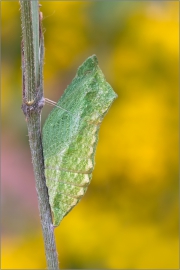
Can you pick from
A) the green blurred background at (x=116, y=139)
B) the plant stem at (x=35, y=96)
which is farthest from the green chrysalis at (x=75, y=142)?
the green blurred background at (x=116, y=139)

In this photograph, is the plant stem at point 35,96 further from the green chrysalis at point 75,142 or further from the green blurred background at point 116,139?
the green blurred background at point 116,139

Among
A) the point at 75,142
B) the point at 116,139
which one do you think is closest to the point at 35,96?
the point at 75,142

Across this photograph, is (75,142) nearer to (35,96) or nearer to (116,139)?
(35,96)

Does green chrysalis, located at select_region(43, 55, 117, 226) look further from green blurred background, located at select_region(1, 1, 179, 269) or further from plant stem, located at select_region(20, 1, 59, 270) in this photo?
green blurred background, located at select_region(1, 1, 179, 269)

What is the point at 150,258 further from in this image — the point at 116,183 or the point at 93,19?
the point at 93,19

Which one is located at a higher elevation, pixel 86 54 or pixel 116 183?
pixel 86 54

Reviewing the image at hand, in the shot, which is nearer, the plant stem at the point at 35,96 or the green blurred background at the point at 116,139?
the plant stem at the point at 35,96

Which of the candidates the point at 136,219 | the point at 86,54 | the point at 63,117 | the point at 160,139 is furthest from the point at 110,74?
the point at 63,117
